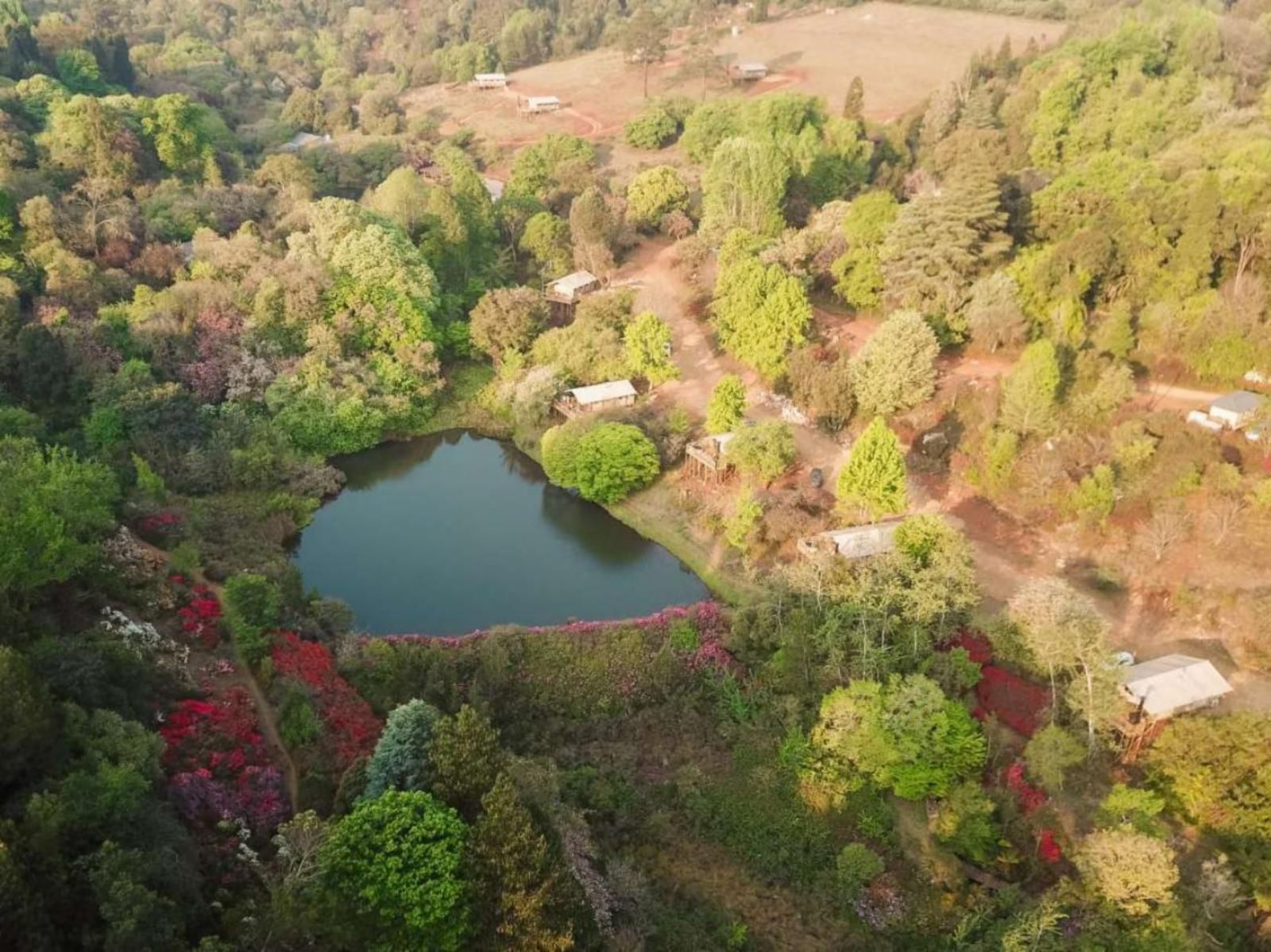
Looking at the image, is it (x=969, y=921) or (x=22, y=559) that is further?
(x=22, y=559)

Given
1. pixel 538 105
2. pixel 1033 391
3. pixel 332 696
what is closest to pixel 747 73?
pixel 538 105

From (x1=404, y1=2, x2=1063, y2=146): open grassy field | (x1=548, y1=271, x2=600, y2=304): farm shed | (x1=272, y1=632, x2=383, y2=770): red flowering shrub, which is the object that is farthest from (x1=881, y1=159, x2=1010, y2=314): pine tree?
(x1=404, y1=2, x2=1063, y2=146): open grassy field

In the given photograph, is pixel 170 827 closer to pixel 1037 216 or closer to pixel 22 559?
pixel 22 559

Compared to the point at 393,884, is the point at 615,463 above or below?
below

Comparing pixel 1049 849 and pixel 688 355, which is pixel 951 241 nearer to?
pixel 688 355

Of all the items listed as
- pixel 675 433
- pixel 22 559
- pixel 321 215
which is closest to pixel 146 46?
pixel 321 215

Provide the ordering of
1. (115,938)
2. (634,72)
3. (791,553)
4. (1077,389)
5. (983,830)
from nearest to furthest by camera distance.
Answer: (115,938) < (983,830) < (791,553) < (1077,389) < (634,72)
